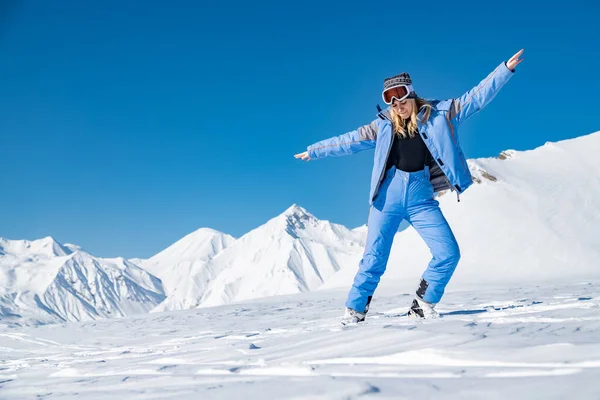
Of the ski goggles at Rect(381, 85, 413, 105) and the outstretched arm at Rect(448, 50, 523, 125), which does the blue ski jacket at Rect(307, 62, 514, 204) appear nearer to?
the outstretched arm at Rect(448, 50, 523, 125)

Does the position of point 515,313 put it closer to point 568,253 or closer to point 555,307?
point 555,307

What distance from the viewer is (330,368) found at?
2.75 m

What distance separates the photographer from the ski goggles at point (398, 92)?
4992mm

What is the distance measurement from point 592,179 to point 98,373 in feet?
61.2

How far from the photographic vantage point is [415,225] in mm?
5094

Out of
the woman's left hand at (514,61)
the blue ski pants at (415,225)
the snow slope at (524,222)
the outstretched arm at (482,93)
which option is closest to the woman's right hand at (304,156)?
the blue ski pants at (415,225)

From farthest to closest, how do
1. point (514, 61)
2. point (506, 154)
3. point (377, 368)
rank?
1. point (506, 154)
2. point (514, 61)
3. point (377, 368)

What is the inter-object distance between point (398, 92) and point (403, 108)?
0.60ft

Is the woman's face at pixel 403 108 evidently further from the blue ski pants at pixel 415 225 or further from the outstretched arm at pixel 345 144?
the blue ski pants at pixel 415 225

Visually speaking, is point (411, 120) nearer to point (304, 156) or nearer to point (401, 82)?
point (401, 82)

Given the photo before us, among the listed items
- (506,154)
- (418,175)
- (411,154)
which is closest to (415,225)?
(418,175)

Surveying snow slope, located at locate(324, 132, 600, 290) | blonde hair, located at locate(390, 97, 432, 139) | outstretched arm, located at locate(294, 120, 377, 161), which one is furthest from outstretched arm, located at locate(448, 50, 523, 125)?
snow slope, located at locate(324, 132, 600, 290)

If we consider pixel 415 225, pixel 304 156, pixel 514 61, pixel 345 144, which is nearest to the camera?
pixel 514 61

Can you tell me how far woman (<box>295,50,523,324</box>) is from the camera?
4852 mm
